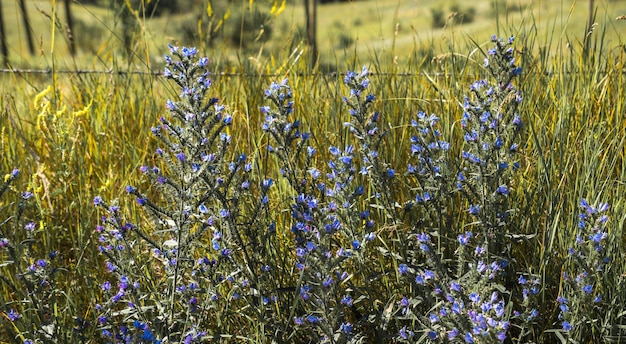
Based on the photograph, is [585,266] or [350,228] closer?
[585,266]

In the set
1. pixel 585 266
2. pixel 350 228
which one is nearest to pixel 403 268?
pixel 350 228

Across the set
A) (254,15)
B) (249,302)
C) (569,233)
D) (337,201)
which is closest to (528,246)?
(569,233)

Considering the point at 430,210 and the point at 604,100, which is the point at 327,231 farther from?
the point at 604,100

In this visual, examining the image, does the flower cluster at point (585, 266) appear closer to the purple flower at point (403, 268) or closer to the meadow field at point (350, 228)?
the meadow field at point (350, 228)

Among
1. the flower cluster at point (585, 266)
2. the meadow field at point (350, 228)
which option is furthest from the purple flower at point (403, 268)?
the flower cluster at point (585, 266)

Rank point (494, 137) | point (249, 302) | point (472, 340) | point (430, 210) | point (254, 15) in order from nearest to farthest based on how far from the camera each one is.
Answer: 1. point (472, 340)
2. point (249, 302)
3. point (494, 137)
4. point (430, 210)
5. point (254, 15)

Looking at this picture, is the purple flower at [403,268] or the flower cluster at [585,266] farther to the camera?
the purple flower at [403,268]

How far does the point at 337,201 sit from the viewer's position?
206cm

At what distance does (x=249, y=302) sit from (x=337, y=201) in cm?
41

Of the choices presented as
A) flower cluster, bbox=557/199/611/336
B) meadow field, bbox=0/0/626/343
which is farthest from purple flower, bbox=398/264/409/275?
flower cluster, bbox=557/199/611/336

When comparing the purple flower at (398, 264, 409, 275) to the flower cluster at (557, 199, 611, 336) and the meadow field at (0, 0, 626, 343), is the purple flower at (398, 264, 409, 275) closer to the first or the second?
the meadow field at (0, 0, 626, 343)

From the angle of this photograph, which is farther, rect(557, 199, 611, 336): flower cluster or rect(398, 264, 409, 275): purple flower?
rect(398, 264, 409, 275): purple flower

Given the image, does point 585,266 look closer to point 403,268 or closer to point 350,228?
point 403,268

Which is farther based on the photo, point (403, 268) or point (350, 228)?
point (350, 228)
